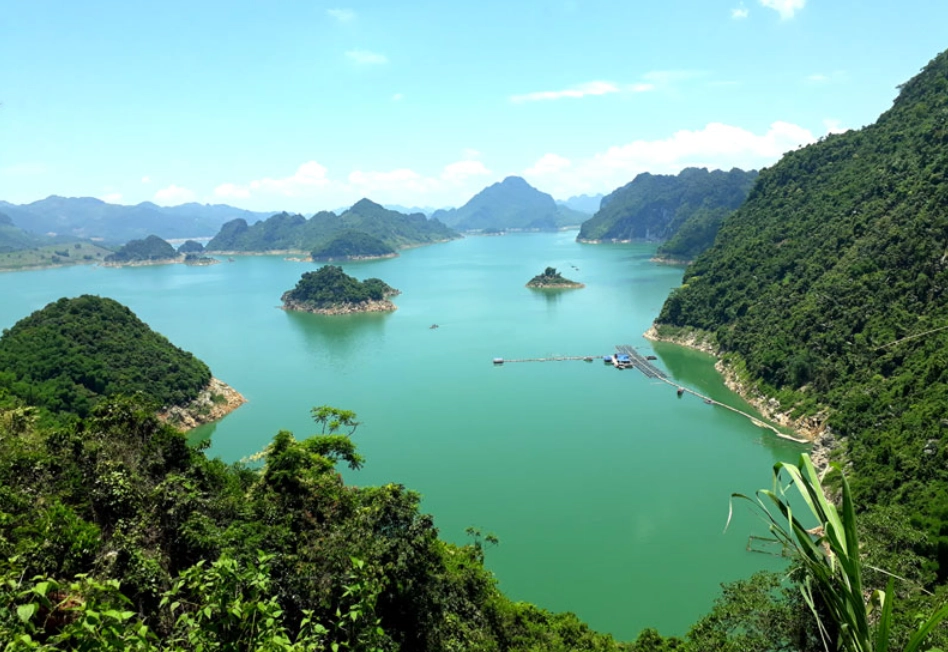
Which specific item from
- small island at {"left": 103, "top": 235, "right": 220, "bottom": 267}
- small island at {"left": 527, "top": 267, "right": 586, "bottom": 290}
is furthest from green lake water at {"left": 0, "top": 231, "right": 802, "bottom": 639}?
small island at {"left": 103, "top": 235, "right": 220, "bottom": 267}

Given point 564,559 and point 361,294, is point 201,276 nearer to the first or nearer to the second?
point 361,294

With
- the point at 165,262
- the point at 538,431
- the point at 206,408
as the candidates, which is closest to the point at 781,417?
the point at 538,431

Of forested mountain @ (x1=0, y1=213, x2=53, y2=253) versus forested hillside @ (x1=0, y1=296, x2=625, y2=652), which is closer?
forested hillside @ (x1=0, y1=296, x2=625, y2=652)

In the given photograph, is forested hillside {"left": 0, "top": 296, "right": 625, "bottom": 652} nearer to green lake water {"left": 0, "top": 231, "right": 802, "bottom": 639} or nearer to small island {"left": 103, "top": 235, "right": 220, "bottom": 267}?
green lake water {"left": 0, "top": 231, "right": 802, "bottom": 639}

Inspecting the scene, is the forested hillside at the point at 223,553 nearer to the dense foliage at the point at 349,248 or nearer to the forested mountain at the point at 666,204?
the forested mountain at the point at 666,204

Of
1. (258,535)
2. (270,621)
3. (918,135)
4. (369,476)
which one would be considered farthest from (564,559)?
(918,135)

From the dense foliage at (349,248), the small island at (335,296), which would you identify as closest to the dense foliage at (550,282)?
the small island at (335,296)
